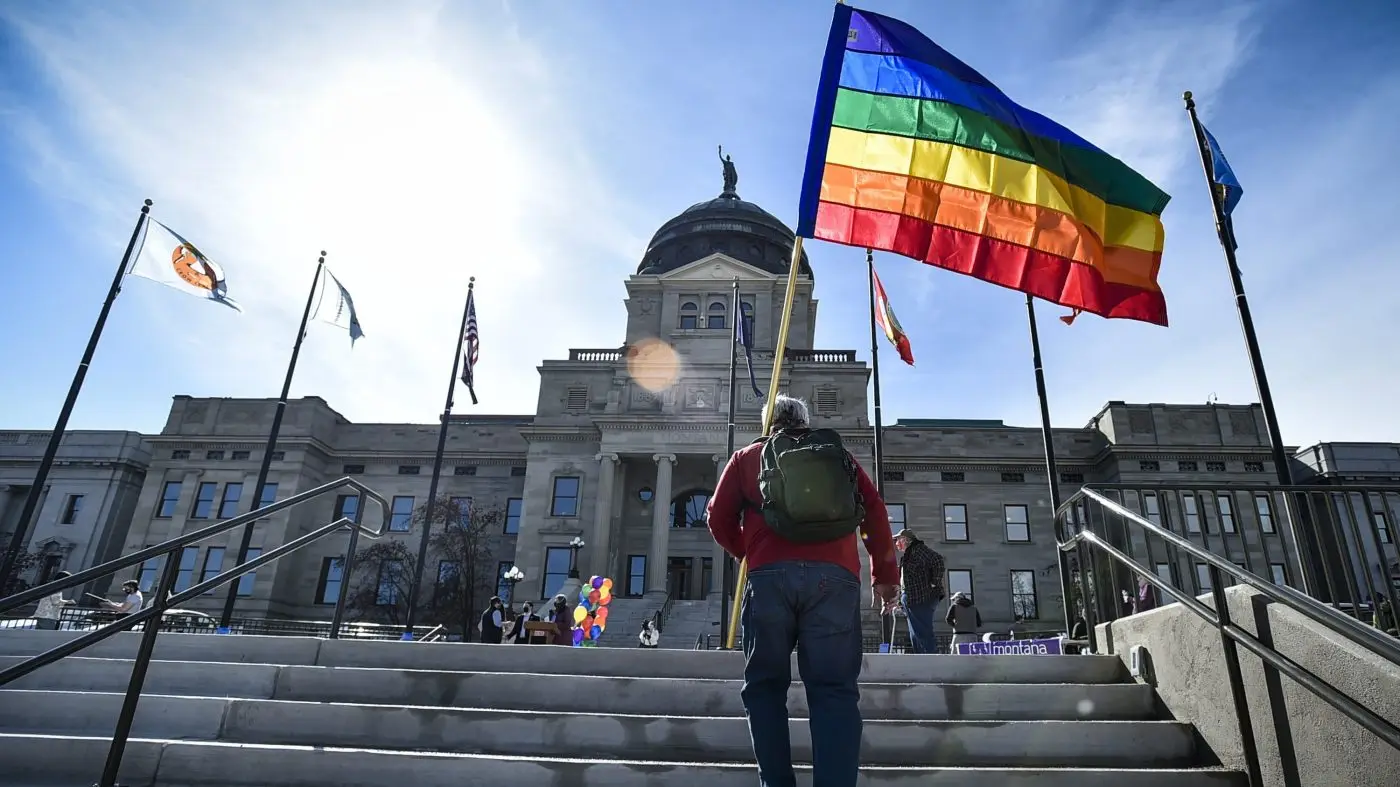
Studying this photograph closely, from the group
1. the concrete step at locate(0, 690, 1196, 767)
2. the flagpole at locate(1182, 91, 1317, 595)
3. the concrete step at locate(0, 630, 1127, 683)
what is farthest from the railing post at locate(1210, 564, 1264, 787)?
the flagpole at locate(1182, 91, 1317, 595)

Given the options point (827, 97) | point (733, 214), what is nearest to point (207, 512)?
point (733, 214)

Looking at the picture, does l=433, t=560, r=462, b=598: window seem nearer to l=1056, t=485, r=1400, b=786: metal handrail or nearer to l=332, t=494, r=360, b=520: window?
l=332, t=494, r=360, b=520: window

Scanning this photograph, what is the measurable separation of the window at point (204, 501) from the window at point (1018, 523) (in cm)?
4161

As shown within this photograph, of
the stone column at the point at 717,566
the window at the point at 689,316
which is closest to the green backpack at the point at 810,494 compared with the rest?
the stone column at the point at 717,566

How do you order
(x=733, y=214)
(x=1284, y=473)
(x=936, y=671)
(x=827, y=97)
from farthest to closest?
1. (x=733, y=214)
2. (x=1284, y=473)
3. (x=827, y=97)
4. (x=936, y=671)

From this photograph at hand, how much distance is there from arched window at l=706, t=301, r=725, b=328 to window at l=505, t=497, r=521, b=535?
14405 millimetres

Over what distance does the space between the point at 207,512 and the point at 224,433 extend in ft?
14.3

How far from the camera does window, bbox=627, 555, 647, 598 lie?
36.2 m

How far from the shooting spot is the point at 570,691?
195 inches

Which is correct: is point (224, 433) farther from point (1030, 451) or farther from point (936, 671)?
point (936, 671)

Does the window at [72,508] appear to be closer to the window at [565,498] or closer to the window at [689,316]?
the window at [565,498]

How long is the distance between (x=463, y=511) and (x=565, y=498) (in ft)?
21.5

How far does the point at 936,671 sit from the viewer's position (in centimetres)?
534

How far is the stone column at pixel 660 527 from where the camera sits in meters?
33.2
